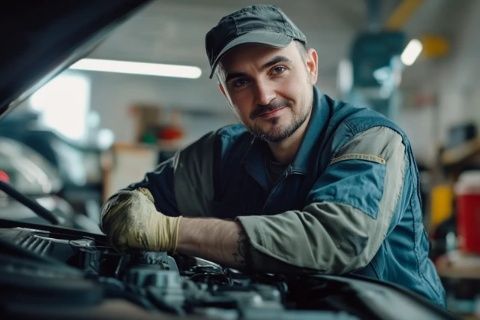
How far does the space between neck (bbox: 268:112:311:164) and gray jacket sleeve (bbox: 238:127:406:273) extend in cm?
31

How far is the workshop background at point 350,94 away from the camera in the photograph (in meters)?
4.47

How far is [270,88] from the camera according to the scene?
4.66ft

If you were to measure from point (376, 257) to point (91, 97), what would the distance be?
881cm

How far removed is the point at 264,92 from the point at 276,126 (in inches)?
3.5

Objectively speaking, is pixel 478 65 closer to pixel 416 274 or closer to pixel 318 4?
pixel 318 4

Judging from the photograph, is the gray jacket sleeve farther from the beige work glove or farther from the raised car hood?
the raised car hood

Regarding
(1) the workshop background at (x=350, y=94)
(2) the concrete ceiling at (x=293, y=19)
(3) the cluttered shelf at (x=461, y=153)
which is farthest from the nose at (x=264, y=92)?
(2) the concrete ceiling at (x=293, y=19)

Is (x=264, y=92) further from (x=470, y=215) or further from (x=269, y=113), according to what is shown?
(x=470, y=215)

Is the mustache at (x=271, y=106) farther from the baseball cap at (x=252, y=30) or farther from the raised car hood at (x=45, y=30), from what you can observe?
the raised car hood at (x=45, y=30)

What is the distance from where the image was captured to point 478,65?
6.19 m

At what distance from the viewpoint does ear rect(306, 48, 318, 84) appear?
1576 mm

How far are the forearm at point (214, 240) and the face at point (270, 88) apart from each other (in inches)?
14.9

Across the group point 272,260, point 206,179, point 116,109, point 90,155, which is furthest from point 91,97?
point 272,260

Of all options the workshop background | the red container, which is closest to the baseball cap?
the workshop background
